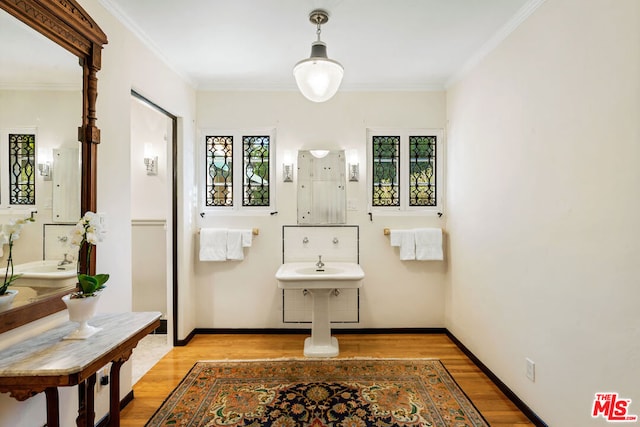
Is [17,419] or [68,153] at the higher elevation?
[68,153]

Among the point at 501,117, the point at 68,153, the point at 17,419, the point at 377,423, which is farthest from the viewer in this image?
the point at 501,117

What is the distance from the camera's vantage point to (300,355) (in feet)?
9.66

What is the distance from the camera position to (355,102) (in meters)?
3.47

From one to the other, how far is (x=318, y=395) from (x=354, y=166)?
2.19 metres

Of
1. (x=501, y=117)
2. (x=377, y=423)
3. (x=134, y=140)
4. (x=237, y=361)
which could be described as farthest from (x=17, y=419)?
(x=501, y=117)

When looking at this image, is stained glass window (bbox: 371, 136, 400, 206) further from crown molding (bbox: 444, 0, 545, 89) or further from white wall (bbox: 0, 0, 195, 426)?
white wall (bbox: 0, 0, 195, 426)

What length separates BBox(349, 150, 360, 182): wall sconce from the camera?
342 centimetres

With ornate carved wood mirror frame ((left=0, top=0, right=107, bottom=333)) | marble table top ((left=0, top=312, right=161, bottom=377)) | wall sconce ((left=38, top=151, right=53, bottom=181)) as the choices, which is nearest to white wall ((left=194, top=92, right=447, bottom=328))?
ornate carved wood mirror frame ((left=0, top=0, right=107, bottom=333))

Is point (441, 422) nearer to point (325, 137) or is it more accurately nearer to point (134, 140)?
point (325, 137)

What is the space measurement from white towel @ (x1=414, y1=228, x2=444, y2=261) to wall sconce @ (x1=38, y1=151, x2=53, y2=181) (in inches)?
119

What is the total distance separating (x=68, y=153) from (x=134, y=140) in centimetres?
208

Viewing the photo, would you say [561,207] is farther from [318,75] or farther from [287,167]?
[287,167]

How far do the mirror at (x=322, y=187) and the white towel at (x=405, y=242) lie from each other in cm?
56

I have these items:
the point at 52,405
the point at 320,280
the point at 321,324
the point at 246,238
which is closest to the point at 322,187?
the point at 246,238
